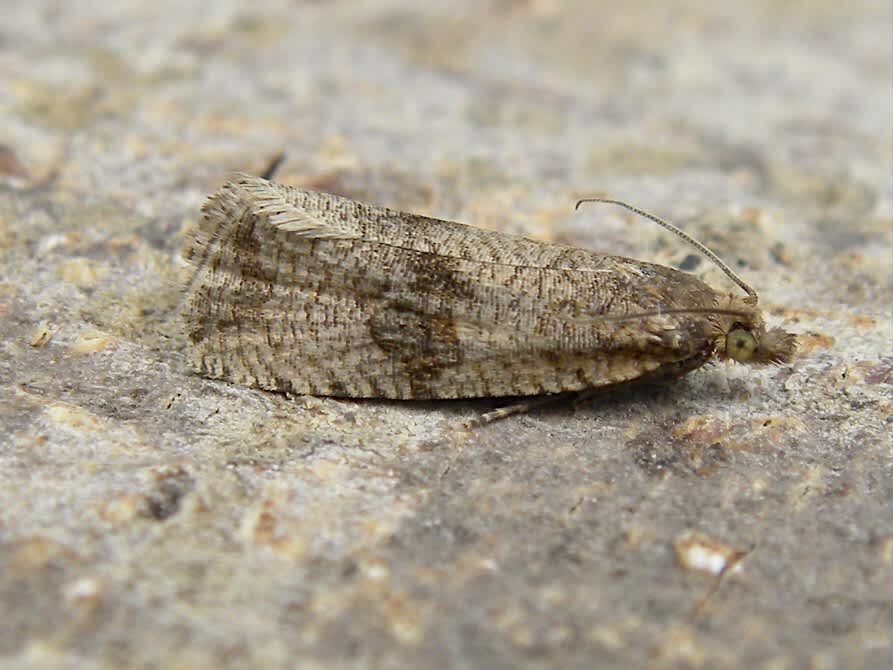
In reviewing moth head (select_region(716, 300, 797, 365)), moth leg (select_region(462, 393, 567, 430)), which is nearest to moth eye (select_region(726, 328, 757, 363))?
moth head (select_region(716, 300, 797, 365))

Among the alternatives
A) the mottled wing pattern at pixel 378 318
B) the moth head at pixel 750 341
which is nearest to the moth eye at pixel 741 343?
the moth head at pixel 750 341

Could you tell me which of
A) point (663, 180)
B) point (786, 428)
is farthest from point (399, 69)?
point (786, 428)

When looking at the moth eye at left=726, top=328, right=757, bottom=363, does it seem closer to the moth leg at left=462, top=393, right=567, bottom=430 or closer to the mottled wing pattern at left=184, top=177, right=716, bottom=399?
the mottled wing pattern at left=184, top=177, right=716, bottom=399

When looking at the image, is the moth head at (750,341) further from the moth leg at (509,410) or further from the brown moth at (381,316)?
the moth leg at (509,410)

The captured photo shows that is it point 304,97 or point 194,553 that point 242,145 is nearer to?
point 304,97

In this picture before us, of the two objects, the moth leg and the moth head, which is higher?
the moth head

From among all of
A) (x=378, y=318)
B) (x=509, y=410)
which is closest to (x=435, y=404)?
(x=509, y=410)
